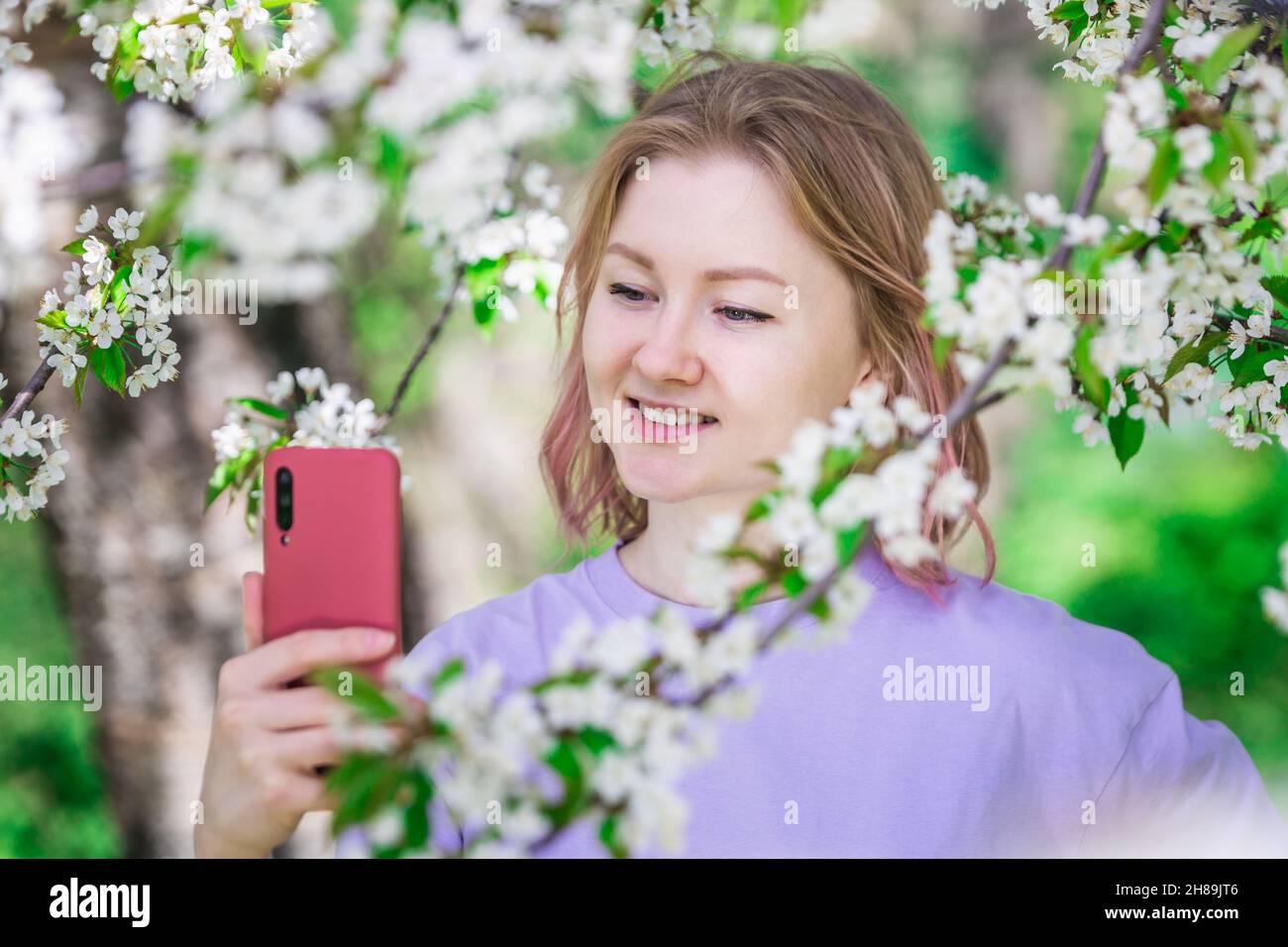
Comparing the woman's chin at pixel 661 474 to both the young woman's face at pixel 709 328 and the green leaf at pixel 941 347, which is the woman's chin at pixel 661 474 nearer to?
the young woman's face at pixel 709 328

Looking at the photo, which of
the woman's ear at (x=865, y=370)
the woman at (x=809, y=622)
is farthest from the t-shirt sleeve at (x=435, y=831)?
the woman's ear at (x=865, y=370)

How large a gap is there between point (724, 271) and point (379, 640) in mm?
426

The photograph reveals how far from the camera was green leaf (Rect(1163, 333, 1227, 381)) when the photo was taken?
93 centimetres

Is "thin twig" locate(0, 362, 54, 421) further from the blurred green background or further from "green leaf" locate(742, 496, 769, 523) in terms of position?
the blurred green background

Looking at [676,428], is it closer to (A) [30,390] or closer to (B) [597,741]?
(B) [597,741]

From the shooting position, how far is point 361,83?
2.95 ft

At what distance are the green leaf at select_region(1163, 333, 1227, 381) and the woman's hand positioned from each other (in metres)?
0.63

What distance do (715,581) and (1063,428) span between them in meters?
2.38

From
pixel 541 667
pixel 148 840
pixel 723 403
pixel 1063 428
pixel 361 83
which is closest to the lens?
pixel 361 83

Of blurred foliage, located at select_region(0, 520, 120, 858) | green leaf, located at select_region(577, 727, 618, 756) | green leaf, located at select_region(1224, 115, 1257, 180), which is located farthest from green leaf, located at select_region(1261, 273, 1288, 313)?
blurred foliage, located at select_region(0, 520, 120, 858)

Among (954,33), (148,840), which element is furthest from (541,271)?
(954,33)

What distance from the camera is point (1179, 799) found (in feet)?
3.45
